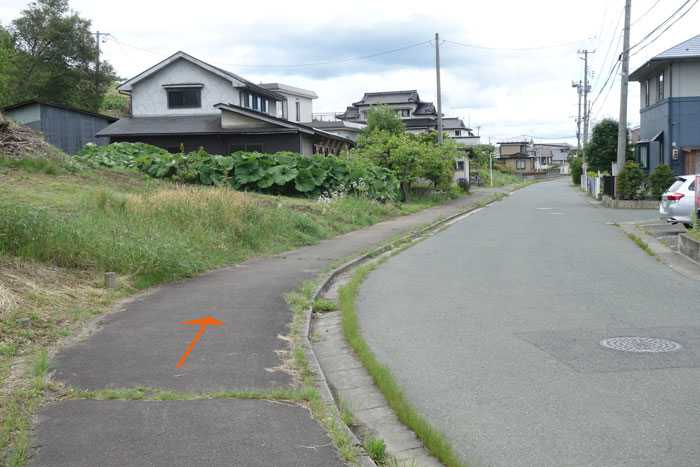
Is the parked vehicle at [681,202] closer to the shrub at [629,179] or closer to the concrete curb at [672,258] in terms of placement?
the concrete curb at [672,258]

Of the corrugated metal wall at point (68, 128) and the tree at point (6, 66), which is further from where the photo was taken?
the tree at point (6, 66)

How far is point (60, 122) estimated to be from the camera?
3288 centimetres

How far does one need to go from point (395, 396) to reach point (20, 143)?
1492 centimetres

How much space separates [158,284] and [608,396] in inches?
257

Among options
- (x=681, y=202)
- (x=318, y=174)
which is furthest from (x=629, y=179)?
(x=318, y=174)

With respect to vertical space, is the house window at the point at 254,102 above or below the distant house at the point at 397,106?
below

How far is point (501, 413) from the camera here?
182 inches

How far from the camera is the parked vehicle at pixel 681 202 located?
15758 mm

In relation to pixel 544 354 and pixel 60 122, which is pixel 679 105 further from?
pixel 60 122

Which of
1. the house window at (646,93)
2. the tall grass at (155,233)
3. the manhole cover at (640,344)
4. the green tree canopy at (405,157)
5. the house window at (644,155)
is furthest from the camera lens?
the house window at (646,93)

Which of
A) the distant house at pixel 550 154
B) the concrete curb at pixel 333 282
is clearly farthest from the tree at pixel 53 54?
the distant house at pixel 550 154

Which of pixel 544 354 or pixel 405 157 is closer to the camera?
pixel 544 354

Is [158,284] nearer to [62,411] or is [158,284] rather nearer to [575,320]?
[62,411]

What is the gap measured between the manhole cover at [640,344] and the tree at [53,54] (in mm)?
47112
